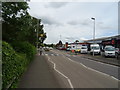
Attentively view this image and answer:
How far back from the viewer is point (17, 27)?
38.8 ft

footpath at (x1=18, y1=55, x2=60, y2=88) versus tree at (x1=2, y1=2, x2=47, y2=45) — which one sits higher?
tree at (x1=2, y1=2, x2=47, y2=45)

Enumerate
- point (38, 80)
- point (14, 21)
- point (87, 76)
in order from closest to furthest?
point (38, 80)
point (87, 76)
point (14, 21)

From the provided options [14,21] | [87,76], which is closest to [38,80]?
[87,76]

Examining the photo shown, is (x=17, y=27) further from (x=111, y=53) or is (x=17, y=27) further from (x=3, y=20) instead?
(x=111, y=53)

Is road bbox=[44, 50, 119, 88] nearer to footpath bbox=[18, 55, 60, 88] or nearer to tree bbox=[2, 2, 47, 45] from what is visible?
footpath bbox=[18, 55, 60, 88]

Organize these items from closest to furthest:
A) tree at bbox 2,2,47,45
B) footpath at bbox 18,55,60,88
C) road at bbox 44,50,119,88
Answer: footpath at bbox 18,55,60,88
road at bbox 44,50,119,88
tree at bbox 2,2,47,45

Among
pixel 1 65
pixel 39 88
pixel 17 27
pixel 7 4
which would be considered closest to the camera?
pixel 1 65

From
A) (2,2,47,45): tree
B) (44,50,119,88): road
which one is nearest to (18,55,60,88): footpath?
(44,50,119,88): road

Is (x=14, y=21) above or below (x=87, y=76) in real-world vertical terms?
above

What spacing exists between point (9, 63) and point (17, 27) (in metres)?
8.19

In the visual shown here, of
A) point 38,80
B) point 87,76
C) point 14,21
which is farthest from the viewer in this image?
point 14,21

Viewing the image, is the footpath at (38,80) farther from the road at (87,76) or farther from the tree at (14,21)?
the tree at (14,21)

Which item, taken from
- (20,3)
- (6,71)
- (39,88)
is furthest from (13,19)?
(6,71)

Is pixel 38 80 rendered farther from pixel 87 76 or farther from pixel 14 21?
pixel 14 21
